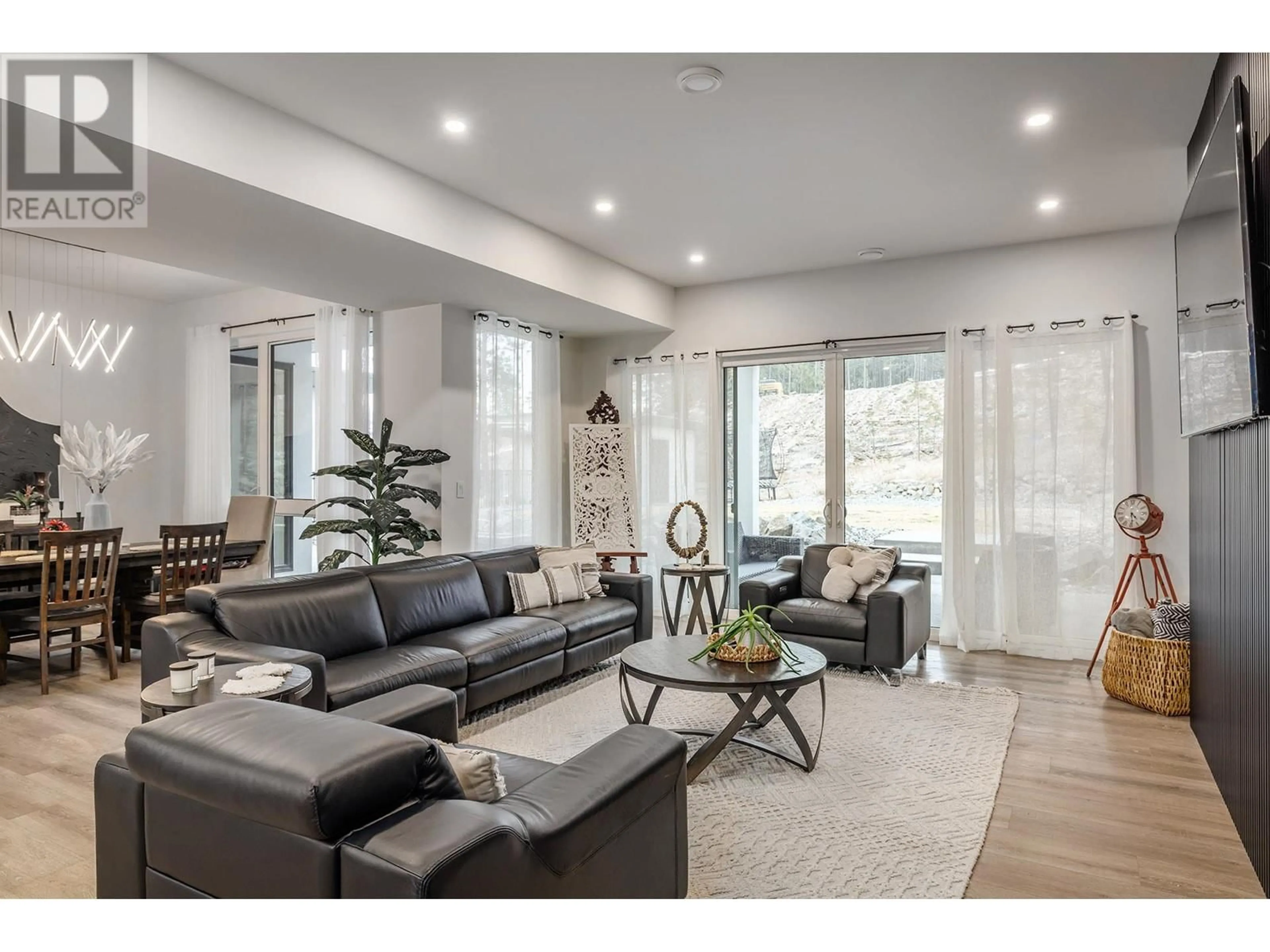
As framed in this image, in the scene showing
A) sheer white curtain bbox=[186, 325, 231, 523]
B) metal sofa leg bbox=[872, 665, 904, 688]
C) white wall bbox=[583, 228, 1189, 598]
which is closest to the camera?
metal sofa leg bbox=[872, 665, 904, 688]

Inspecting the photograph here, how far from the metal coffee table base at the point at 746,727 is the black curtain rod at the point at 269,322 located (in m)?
4.60

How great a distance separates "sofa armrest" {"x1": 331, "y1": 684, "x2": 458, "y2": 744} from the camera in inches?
89.7

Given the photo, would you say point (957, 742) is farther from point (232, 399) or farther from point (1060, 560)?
point (232, 399)

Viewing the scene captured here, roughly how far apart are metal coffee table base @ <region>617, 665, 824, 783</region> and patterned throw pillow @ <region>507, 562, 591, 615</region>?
1104 mm

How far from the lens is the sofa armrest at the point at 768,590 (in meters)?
4.87

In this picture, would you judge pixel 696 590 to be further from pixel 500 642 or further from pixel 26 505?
pixel 26 505

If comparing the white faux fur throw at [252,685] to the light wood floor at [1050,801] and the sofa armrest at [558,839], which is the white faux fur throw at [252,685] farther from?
the sofa armrest at [558,839]

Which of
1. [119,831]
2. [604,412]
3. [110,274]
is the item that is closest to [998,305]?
[604,412]

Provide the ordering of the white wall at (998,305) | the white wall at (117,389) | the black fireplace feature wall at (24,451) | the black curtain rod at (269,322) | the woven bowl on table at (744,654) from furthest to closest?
the black curtain rod at (269,322)
the white wall at (117,389)
the black fireplace feature wall at (24,451)
the white wall at (998,305)
the woven bowl on table at (744,654)

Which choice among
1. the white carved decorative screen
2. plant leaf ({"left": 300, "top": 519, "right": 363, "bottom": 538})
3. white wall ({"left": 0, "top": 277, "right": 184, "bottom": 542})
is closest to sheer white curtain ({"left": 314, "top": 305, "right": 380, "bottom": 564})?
plant leaf ({"left": 300, "top": 519, "right": 363, "bottom": 538})

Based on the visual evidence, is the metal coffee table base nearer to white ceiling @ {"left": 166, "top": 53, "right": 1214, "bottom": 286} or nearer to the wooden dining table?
white ceiling @ {"left": 166, "top": 53, "right": 1214, "bottom": 286}

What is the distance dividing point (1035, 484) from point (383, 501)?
4.47 m

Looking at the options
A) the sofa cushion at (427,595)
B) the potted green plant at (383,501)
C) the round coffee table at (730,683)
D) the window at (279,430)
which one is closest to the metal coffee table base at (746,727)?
the round coffee table at (730,683)
